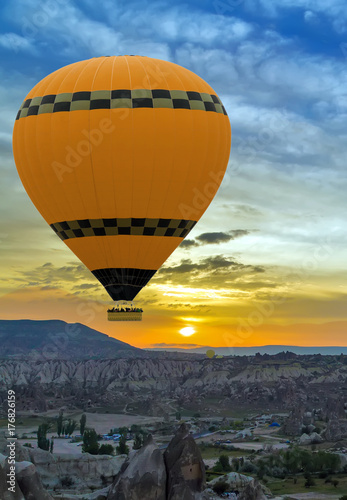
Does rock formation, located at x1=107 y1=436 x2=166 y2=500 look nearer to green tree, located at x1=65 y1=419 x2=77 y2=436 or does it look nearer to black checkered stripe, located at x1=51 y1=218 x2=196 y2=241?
black checkered stripe, located at x1=51 y1=218 x2=196 y2=241

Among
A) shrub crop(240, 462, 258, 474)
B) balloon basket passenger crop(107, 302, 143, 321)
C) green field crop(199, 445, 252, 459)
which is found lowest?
shrub crop(240, 462, 258, 474)

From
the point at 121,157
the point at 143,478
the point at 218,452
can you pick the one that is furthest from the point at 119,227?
the point at 218,452

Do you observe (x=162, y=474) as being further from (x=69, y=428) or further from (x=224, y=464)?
(x=69, y=428)

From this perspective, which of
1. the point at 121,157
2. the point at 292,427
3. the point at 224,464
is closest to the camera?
the point at 121,157

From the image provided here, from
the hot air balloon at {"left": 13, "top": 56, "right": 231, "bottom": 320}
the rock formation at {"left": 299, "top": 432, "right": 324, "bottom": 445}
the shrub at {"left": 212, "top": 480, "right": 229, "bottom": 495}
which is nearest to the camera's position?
the hot air balloon at {"left": 13, "top": 56, "right": 231, "bottom": 320}

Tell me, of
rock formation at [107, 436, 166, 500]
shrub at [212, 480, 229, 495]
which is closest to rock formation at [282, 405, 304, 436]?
shrub at [212, 480, 229, 495]

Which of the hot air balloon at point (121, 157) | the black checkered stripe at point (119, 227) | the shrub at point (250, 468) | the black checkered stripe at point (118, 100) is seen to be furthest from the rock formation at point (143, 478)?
the shrub at point (250, 468)
